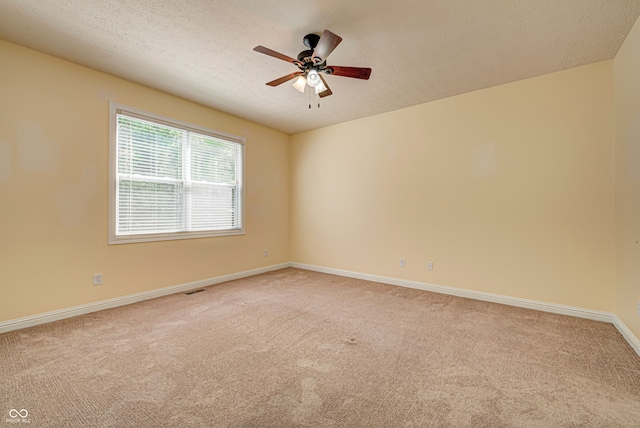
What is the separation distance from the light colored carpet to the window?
1066 mm

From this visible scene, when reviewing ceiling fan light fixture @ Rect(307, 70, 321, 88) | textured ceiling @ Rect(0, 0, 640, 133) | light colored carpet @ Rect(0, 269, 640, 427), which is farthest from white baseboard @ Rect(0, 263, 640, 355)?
ceiling fan light fixture @ Rect(307, 70, 321, 88)

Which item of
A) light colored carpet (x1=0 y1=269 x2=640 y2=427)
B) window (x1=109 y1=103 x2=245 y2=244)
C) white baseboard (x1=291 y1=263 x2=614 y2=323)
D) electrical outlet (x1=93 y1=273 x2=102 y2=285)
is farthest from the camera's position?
window (x1=109 y1=103 x2=245 y2=244)

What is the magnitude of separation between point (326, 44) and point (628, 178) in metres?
2.81

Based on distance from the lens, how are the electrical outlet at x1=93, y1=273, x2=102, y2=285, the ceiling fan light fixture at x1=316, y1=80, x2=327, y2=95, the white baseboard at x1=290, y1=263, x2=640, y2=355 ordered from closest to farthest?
1. the white baseboard at x1=290, y1=263, x2=640, y2=355
2. the ceiling fan light fixture at x1=316, y1=80, x2=327, y2=95
3. the electrical outlet at x1=93, y1=273, x2=102, y2=285

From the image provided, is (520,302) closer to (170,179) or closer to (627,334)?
(627,334)

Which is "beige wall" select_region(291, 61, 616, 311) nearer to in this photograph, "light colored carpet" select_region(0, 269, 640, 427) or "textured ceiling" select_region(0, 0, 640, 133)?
"textured ceiling" select_region(0, 0, 640, 133)

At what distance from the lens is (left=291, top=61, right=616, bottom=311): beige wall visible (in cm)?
280

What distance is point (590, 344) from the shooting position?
2.26 metres

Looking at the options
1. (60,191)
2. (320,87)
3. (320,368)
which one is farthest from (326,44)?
(60,191)

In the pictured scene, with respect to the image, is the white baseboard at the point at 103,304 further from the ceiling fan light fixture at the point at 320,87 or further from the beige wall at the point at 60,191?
the ceiling fan light fixture at the point at 320,87

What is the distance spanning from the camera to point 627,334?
91.0 inches

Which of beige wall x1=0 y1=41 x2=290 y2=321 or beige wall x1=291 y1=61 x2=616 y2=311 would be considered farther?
beige wall x1=291 y1=61 x2=616 y2=311

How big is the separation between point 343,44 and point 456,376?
2.82m

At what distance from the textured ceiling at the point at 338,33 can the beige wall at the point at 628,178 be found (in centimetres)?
24
